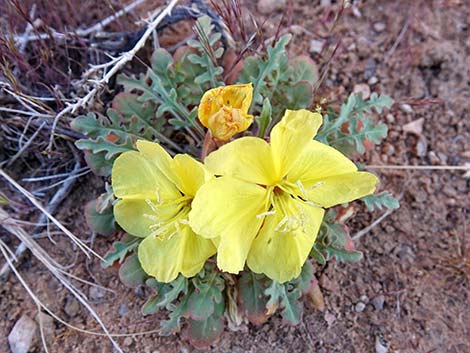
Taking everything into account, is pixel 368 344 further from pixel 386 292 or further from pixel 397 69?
pixel 397 69

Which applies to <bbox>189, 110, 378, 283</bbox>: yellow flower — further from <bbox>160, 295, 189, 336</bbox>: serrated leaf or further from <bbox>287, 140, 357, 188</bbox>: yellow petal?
<bbox>160, 295, 189, 336</bbox>: serrated leaf

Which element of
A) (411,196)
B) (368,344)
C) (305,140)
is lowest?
(368,344)

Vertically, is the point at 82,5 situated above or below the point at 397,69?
above

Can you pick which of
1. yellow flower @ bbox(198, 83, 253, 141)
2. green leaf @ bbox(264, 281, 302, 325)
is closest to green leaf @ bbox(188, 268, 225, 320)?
green leaf @ bbox(264, 281, 302, 325)

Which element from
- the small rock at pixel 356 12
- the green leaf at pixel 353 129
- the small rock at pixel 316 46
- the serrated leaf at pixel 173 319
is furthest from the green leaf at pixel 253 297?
the small rock at pixel 356 12

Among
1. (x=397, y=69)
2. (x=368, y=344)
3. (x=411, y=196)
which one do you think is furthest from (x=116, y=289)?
(x=397, y=69)

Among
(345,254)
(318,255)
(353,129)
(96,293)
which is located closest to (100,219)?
(96,293)
